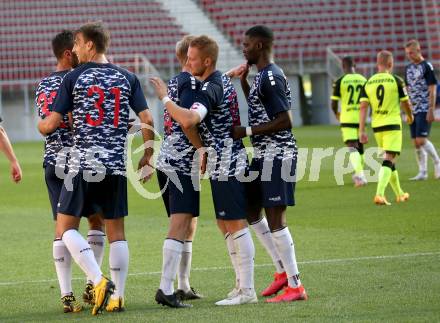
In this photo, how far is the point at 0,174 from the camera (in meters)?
22.5

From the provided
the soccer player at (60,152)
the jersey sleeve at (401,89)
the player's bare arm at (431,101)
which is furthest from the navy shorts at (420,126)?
the soccer player at (60,152)

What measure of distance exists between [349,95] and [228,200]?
10.4 meters

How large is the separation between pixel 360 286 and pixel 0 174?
15.4 metres

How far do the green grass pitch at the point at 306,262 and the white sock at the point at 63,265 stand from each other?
0.21 meters

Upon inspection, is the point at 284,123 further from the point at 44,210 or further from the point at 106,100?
the point at 44,210

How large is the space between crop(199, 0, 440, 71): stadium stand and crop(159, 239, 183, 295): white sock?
30.6 metres

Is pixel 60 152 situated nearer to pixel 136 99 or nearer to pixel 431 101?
pixel 136 99

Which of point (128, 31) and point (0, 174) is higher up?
point (128, 31)

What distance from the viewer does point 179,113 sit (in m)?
7.45

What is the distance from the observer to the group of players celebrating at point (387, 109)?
14859 millimetres

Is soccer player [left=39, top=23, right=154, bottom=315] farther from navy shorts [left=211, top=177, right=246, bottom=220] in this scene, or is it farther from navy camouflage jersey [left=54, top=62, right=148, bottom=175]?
navy shorts [left=211, top=177, right=246, bottom=220]

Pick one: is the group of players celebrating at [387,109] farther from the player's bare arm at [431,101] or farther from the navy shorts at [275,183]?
the navy shorts at [275,183]

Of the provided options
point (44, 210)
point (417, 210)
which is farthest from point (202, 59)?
point (44, 210)

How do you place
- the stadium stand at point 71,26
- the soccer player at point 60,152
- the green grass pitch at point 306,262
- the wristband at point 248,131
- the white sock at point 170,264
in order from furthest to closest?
the stadium stand at point 71,26 → the soccer player at point 60,152 → the wristband at point 248,131 → the white sock at point 170,264 → the green grass pitch at point 306,262
